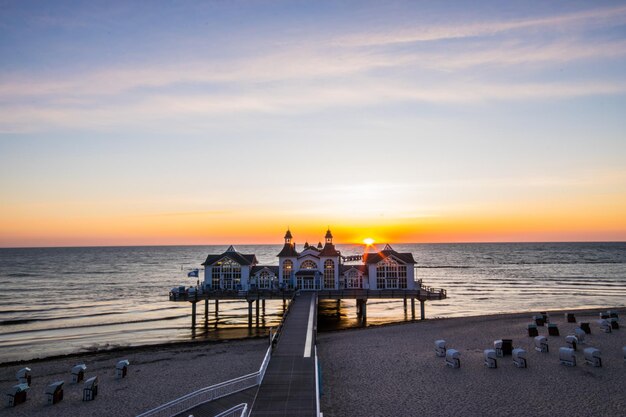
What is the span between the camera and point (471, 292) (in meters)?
75.2

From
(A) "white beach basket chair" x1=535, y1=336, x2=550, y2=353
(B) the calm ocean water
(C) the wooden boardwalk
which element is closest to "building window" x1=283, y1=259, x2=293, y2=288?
(B) the calm ocean water

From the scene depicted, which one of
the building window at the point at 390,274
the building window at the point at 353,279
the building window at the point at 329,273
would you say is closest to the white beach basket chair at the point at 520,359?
Answer: the building window at the point at 390,274

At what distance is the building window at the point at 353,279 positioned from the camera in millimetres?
52844

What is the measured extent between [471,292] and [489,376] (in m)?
54.0

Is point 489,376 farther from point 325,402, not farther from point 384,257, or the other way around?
point 384,257

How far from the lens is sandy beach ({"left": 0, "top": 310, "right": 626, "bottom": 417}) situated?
798 inches

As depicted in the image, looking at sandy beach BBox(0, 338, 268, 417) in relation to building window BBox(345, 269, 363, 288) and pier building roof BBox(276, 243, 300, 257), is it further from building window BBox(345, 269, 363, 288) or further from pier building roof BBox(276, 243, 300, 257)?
building window BBox(345, 269, 363, 288)

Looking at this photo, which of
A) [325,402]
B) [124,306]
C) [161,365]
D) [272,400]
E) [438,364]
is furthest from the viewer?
[124,306]

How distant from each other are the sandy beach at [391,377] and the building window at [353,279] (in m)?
15.6

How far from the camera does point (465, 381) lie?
77.2 feet

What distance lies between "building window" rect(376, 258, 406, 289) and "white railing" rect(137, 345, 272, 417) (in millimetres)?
31914

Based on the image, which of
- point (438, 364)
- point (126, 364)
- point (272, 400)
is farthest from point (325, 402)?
point (126, 364)

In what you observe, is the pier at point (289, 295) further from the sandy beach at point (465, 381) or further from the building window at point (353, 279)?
the sandy beach at point (465, 381)

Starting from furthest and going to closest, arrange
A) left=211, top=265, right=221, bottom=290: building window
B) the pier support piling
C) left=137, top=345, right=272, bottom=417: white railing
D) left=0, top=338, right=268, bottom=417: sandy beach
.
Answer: left=211, top=265, right=221, bottom=290: building window < the pier support piling < left=0, top=338, right=268, bottom=417: sandy beach < left=137, top=345, right=272, bottom=417: white railing
